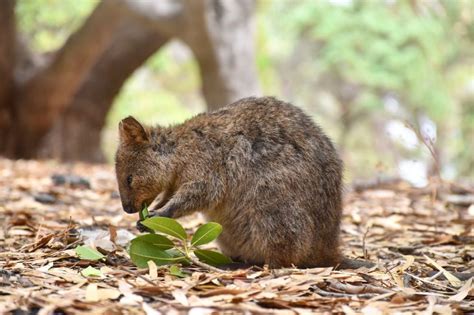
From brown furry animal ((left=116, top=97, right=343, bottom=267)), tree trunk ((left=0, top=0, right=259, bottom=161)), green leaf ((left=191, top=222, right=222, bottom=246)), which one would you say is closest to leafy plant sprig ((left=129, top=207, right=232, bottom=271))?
green leaf ((left=191, top=222, right=222, bottom=246))

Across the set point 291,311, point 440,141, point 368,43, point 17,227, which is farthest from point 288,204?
point 440,141

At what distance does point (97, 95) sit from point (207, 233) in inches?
370

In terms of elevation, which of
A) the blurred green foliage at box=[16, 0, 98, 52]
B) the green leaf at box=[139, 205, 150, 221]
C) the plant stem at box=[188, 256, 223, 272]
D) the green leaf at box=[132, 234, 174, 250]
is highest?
the blurred green foliage at box=[16, 0, 98, 52]

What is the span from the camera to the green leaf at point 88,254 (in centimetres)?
348

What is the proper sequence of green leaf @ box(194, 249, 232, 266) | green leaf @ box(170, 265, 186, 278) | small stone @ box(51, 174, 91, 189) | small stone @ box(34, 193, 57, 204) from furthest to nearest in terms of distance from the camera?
→ 1. small stone @ box(51, 174, 91, 189)
2. small stone @ box(34, 193, 57, 204)
3. green leaf @ box(194, 249, 232, 266)
4. green leaf @ box(170, 265, 186, 278)

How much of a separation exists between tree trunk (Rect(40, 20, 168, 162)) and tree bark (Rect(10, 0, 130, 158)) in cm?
44

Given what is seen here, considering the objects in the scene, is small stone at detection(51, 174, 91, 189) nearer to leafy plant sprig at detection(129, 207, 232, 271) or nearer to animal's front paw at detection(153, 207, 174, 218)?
animal's front paw at detection(153, 207, 174, 218)

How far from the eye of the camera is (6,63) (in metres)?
11.2

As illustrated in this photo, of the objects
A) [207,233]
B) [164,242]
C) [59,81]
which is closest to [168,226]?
[164,242]

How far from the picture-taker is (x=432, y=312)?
276cm

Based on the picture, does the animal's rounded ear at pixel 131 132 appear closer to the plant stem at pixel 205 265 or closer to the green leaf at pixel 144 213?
the green leaf at pixel 144 213

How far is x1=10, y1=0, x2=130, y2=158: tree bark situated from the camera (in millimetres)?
10617

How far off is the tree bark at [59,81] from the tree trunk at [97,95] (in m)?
0.44

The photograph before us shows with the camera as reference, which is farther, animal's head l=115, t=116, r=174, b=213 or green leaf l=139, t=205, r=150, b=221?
animal's head l=115, t=116, r=174, b=213
